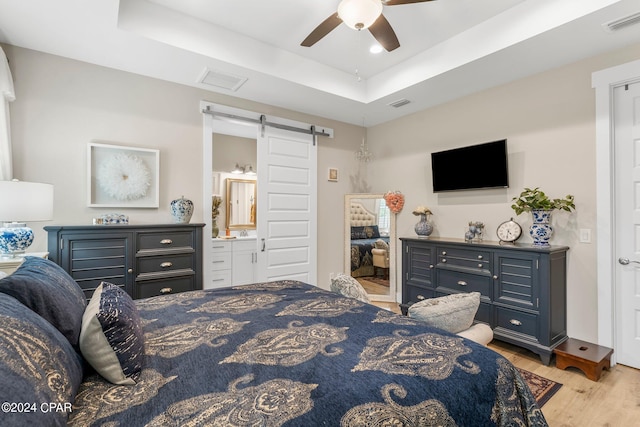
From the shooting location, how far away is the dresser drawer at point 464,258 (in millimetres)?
3215

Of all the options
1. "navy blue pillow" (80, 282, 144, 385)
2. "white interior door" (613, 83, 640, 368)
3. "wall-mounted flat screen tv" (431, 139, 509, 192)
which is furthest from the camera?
"wall-mounted flat screen tv" (431, 139, 509, 192)

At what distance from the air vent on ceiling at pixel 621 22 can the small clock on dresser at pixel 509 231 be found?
178 centimetres

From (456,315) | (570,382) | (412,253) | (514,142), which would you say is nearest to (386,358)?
(456,315)

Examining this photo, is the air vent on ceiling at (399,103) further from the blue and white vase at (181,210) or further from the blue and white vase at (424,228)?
the blue and white vase at (181,210)

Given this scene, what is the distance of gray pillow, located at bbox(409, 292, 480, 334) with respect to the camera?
1592 mm

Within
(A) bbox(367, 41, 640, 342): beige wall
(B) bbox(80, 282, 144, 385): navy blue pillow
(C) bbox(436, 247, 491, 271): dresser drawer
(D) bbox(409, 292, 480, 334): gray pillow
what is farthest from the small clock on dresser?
(B) bbox(80, 282, 144, 385): navy blue pillow

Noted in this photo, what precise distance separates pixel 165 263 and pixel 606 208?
13.0ft

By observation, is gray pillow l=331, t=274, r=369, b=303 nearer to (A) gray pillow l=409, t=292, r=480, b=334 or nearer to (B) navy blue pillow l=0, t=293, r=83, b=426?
(A) gray pillow l=409, t=292, r=480, b=334

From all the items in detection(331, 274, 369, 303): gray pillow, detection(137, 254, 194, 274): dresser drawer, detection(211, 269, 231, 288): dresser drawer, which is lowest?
detection(211, 269, 231, 288): dresser drawer

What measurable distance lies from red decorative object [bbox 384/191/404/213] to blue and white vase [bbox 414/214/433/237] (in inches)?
19.4

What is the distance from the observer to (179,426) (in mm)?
824

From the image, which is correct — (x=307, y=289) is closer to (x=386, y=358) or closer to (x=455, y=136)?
(x=386, y=358)

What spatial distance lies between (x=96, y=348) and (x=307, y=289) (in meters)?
1.45

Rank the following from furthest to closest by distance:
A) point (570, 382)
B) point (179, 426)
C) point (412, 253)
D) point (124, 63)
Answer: point (412, 253) → point (124, 63) → point (570, 382) → point (179, 426)
